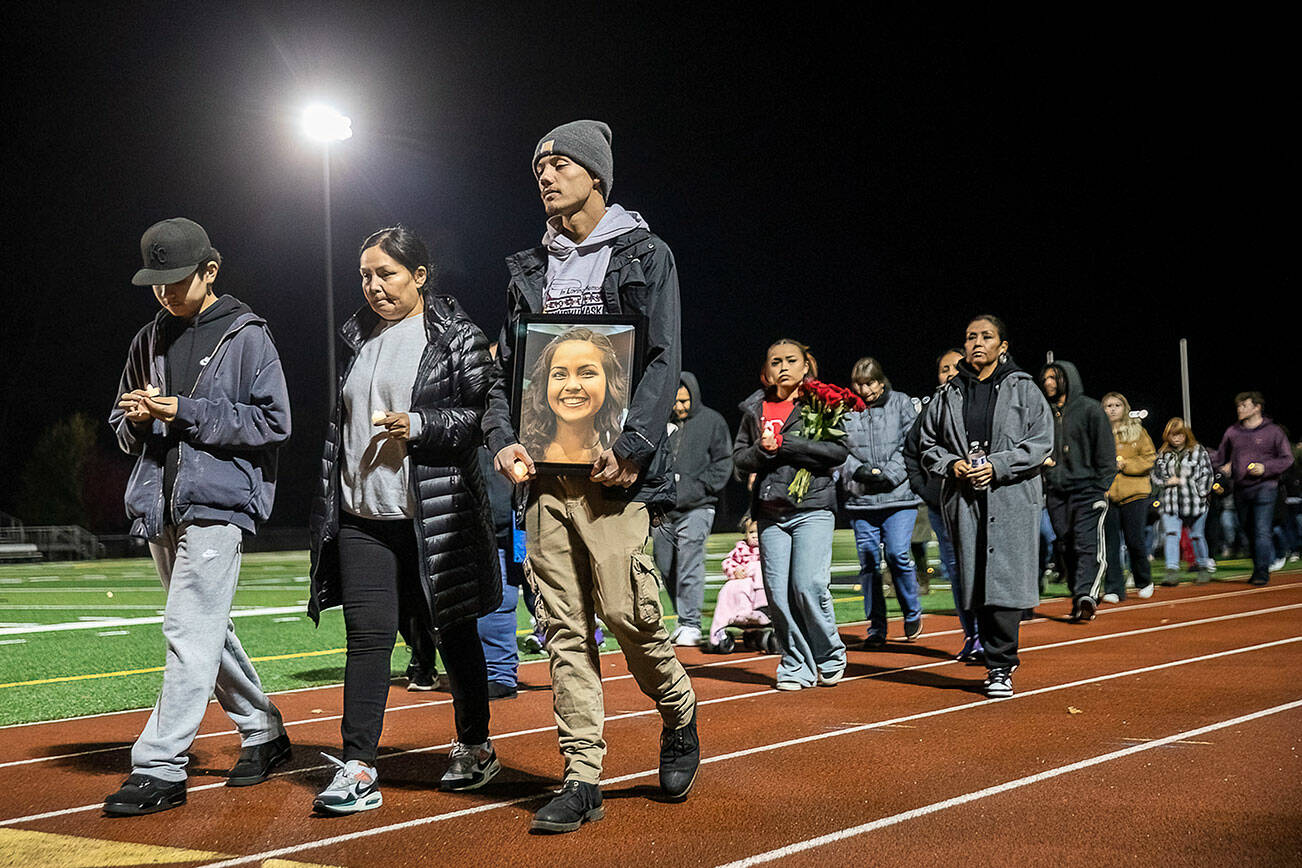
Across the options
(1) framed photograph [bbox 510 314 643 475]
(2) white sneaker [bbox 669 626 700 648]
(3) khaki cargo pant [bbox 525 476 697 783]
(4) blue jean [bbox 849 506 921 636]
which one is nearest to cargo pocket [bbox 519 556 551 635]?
(3) khaki cargo pant [bbox 525 476 697 783]

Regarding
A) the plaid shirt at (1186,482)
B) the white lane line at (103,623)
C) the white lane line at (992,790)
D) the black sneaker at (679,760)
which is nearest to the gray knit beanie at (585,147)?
the black sneaker at (679,760)

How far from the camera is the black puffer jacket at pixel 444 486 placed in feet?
15.5

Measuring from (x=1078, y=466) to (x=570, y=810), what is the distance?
8870 millimetres

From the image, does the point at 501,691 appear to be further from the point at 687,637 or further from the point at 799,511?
the point at 687,637

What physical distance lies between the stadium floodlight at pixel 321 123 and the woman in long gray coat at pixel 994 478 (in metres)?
18.2

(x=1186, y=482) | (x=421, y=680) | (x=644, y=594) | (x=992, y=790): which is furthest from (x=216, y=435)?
(x=1186, y=482)

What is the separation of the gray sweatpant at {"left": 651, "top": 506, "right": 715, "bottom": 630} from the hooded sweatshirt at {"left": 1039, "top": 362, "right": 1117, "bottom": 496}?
3.63 m

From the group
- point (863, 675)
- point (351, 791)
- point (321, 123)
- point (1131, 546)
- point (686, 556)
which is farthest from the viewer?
point (321, 123)

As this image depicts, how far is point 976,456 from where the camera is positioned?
7648 mm

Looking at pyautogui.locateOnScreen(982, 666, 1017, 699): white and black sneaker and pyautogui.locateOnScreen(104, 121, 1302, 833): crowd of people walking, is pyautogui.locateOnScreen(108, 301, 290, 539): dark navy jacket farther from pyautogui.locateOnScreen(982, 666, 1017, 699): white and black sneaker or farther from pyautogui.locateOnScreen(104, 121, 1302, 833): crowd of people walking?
pyautogui.locateOnScreen(982, 666, 1017, 699): white and black sneaker

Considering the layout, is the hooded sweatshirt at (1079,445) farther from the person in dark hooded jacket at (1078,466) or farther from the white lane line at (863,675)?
the white lane line at (863,675)

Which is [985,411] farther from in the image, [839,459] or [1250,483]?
[1250,483]

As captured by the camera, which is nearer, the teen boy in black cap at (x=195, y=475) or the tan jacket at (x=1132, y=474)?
the teen boy in black cap at (x=195, y=475)

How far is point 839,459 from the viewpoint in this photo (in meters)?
7.83
